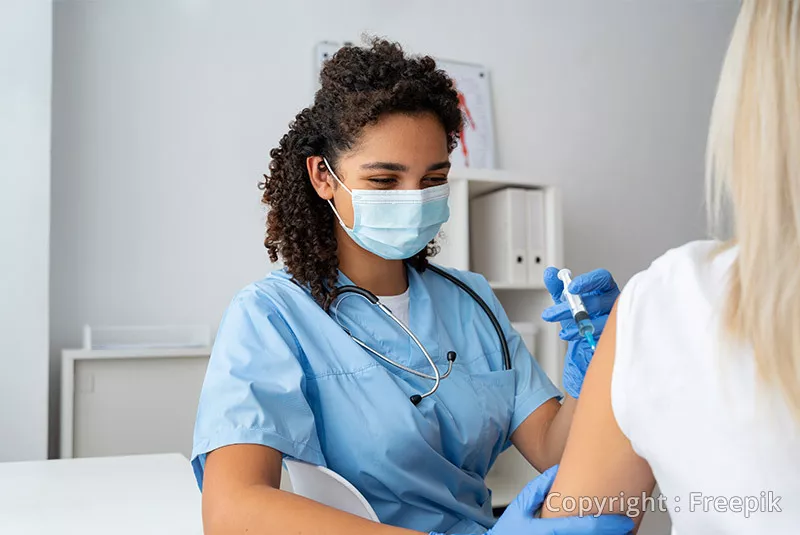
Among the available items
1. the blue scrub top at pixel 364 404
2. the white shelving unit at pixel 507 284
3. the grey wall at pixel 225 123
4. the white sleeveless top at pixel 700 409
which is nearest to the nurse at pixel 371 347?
the blue scrub top at pixel 364 404

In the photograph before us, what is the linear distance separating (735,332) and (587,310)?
0.59 m

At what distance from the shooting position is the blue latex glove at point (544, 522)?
78cm

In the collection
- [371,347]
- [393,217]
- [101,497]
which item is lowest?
[101,497]

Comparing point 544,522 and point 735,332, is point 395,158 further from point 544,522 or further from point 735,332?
point 735,332

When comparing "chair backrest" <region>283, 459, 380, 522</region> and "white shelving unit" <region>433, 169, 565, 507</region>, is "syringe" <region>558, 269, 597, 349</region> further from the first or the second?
"white shelving unit" <region>433, 169, 565, 507</region>

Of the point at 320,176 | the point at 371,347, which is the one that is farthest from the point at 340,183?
the point at 371,347

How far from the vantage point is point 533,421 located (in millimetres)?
1366

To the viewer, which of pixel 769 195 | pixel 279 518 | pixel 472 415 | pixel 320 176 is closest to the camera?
pixel 769 195

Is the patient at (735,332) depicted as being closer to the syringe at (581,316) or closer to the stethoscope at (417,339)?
the syringe at (581,316)

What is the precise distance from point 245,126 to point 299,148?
4.77 feet

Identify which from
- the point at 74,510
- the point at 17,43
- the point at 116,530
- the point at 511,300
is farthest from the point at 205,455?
the point at 511,300

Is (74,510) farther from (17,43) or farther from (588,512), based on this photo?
(17,43)

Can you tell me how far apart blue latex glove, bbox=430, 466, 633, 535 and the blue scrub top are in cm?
33

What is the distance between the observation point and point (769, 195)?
597mm
